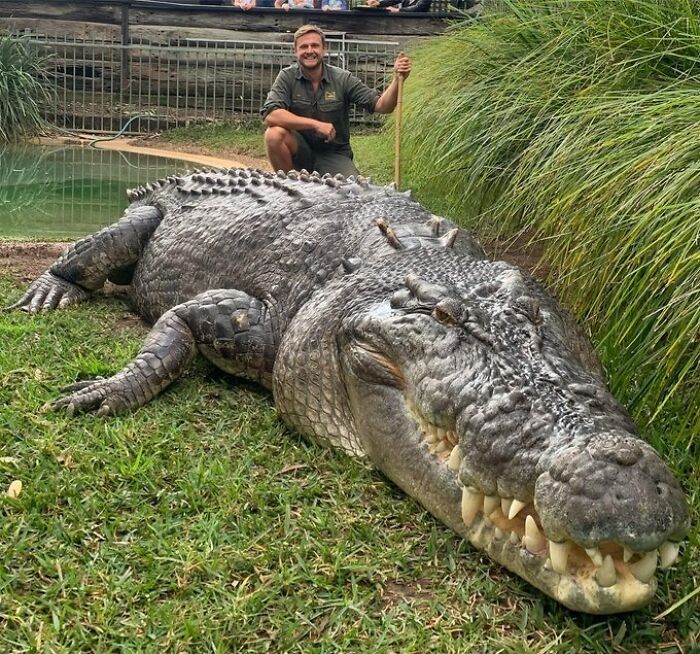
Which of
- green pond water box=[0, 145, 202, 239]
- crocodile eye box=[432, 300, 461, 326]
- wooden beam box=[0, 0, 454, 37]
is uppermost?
wooden beam box=[0, 0, 454, 37]

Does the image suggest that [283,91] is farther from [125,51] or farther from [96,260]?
[125,51]

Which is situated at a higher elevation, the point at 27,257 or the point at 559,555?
the point at 559,555

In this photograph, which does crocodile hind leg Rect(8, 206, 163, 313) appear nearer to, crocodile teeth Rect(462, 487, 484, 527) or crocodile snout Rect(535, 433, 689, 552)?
crocodile teeth Rect(462, 487, 484, 527)

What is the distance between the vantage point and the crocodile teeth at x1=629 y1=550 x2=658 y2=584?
72.5 inches

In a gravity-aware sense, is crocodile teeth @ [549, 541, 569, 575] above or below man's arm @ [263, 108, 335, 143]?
below

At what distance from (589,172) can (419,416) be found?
1.48 metres

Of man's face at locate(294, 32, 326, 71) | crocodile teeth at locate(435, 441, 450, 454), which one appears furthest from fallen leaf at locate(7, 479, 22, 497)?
man's face at locate(294, 32, 326, 71)

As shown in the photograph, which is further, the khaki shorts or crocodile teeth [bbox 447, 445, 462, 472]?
the khaki shorts

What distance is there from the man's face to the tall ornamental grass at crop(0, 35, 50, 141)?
830 centimetres

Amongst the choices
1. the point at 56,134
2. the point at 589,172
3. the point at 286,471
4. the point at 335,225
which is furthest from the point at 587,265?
the point at 56,134

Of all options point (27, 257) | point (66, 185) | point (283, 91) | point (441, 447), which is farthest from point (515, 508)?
point (66, 185)

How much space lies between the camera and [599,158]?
3.45 m

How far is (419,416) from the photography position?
249 cm

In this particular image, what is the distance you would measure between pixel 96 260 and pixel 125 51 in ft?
38.1
